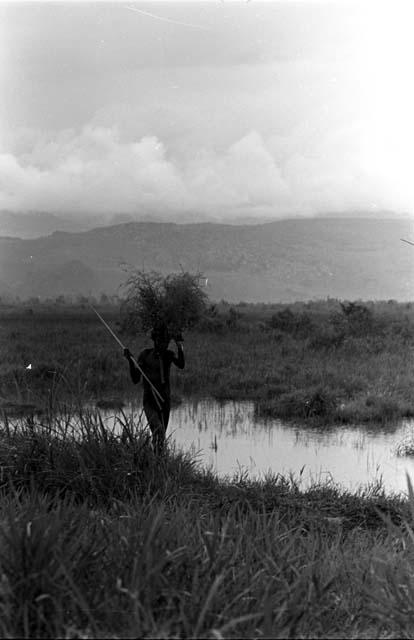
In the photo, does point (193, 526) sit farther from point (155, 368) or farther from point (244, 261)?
point (244, 261)

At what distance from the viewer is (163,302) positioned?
375 inches

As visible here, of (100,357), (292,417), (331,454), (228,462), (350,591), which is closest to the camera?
(350,591)

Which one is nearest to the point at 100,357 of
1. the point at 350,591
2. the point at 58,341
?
the point at 58,341

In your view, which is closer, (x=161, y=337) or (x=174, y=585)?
(x=174, y=585)

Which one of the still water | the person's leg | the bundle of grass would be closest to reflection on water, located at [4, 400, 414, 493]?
the still water

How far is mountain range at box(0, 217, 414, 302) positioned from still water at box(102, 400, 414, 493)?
25675 mm

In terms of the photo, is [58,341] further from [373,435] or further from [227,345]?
[373,435]

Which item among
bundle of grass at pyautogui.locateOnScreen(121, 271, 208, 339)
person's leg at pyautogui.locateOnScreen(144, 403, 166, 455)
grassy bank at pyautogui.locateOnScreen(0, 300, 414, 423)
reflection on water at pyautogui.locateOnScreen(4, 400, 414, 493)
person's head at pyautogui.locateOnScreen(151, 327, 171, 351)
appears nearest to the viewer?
person's leg at pyautogui.locateOnScreen(144, 403, 166, 455)

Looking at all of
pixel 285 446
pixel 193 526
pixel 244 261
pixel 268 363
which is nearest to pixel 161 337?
pixel 285 446

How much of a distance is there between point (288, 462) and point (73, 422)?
3.49 meters

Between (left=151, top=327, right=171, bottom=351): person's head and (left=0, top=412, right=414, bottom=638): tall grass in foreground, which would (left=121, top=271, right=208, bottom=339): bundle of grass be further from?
(left=0, top=412, right=414, bottom=638): tall grass in foreground

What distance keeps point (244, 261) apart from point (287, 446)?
4141cm

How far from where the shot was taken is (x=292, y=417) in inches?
540

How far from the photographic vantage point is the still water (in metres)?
9.10
